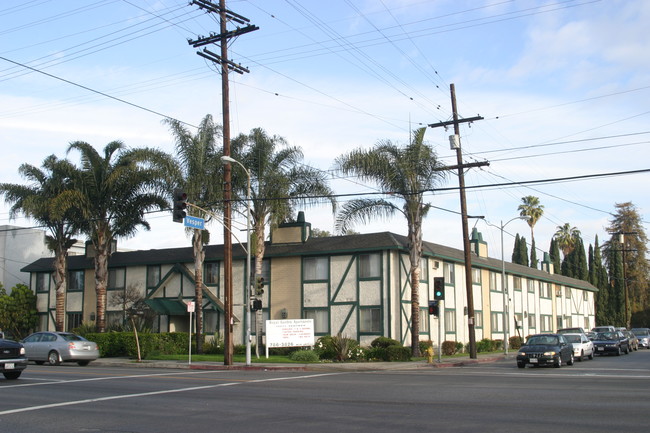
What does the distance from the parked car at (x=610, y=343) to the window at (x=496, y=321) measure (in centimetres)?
803

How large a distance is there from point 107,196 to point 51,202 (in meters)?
3.08

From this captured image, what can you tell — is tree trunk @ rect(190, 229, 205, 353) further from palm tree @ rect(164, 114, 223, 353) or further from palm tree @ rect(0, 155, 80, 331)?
palm tree @ rect(0, 155, 80, 331)

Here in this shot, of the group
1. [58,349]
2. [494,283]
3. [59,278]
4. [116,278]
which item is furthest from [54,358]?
[494,283]

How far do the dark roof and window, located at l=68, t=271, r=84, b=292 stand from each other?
0.54m

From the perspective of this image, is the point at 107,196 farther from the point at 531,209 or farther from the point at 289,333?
the point at 531,209

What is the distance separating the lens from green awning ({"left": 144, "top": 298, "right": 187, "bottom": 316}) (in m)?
41.1

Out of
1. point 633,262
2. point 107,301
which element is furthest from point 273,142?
point 633,262

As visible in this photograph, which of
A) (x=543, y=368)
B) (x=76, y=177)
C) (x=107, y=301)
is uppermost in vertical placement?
(x=76, y=177)

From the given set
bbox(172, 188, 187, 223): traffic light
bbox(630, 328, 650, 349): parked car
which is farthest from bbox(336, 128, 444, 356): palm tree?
bbox(630, 328, 650, 349): parked car

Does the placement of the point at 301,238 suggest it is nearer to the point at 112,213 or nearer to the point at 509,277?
the point at 112,213

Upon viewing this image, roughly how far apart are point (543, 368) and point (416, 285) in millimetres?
7829

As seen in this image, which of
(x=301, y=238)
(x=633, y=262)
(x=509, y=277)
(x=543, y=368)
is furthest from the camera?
(x=633, y=262)

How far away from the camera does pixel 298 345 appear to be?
111 ft

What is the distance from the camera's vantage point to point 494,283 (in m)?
48.9
